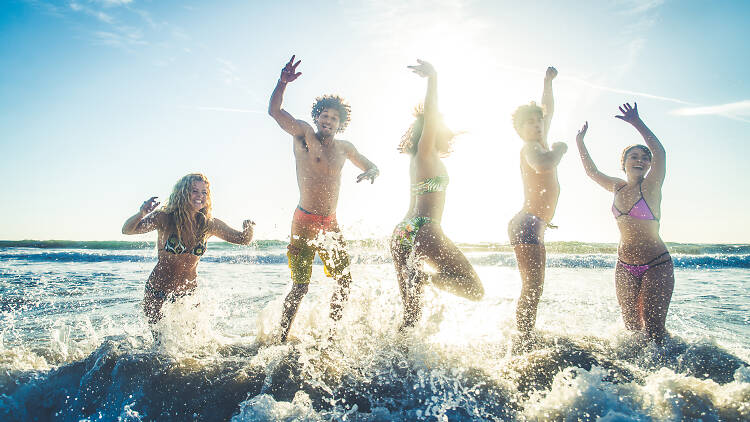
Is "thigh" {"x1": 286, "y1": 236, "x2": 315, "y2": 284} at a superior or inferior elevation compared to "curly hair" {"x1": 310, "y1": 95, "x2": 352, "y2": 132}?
inferior

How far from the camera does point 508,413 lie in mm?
2576

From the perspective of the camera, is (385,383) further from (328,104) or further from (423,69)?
(328,104)

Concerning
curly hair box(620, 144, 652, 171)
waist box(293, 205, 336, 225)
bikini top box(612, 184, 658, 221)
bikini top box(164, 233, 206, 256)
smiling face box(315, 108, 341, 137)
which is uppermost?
smiling face box(315, 108, 341, 137)

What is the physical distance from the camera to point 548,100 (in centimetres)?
439

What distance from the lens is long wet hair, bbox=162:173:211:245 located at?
4105 mm

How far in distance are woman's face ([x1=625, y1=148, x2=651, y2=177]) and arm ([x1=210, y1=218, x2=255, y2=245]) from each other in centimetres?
402

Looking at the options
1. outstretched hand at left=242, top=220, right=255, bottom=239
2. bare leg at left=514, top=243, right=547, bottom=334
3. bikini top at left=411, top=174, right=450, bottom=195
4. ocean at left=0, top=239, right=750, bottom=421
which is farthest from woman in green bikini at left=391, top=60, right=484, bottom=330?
outstretched hand at left=242, top=220, right=255, bottom=239

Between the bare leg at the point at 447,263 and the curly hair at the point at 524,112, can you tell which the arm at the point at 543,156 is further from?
the bare leg at the point at 447,263

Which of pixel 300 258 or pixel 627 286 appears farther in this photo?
pixel 300 258

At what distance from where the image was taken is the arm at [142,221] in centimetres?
366

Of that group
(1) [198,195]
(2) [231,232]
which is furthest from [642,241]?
(1) [198,195]

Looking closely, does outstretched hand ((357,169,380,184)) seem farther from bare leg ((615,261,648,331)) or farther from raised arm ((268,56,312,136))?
bare leg ((615,261,648,331))

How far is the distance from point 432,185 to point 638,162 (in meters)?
2.24

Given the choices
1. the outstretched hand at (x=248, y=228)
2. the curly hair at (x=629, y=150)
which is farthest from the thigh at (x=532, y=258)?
the outstretched hand at (x=248, y=228)
